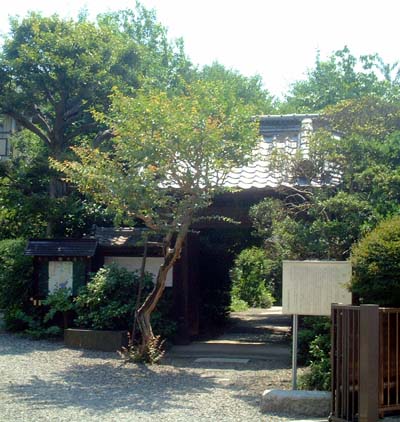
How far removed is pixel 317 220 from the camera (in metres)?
11.7

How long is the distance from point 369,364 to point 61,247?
A: 941cm

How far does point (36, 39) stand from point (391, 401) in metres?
13.2

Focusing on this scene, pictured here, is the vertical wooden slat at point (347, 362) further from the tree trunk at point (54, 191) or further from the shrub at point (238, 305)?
the shrub at point (238, 305)

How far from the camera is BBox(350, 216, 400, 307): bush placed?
8594 millimetres

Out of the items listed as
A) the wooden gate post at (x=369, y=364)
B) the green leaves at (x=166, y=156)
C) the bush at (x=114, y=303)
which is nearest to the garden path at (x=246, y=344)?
the bush at (x=114, y=303)

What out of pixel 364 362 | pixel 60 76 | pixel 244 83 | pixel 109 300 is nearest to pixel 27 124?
pixel 60 76

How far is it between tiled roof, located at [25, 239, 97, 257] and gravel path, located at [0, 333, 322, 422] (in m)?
2.29

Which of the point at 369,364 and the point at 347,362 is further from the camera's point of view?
the point at 347,362

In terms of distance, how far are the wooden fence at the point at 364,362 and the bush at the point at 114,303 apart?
6.53 m

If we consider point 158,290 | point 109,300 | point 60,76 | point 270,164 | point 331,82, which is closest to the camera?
point 158,290

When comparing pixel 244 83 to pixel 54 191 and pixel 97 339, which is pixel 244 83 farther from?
pixel 97 339

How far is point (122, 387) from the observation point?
10.5 meters

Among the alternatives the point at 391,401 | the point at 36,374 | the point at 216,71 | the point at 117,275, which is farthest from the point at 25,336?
the point at 216,71

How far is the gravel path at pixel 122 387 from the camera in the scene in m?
8.77
